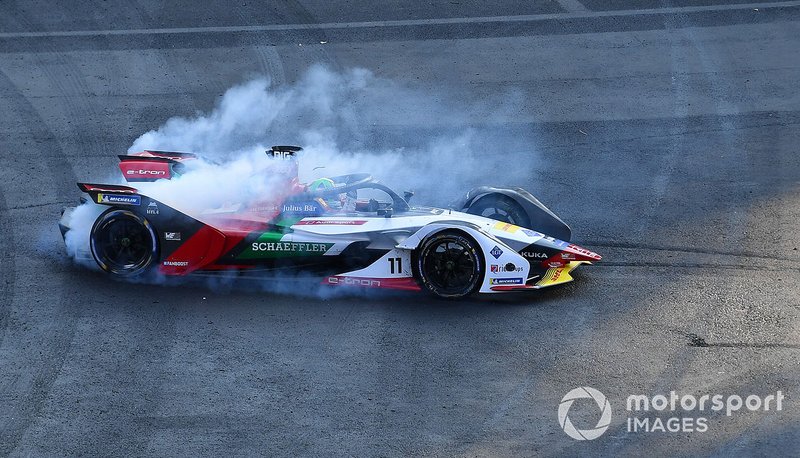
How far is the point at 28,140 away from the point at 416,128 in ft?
17.7

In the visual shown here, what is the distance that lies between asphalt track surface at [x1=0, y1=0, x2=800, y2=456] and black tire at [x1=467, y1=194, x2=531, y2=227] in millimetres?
957

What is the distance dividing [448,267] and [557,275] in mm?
1165

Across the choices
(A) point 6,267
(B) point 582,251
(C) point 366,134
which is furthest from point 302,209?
(C) point 366,134

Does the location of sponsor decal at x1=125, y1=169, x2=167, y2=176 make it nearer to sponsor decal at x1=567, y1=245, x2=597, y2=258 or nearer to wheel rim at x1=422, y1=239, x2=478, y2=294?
wheel rim at x1=422, y1=239, x2=478, y2=294

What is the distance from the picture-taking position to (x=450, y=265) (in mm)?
10555

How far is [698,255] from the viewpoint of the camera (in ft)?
38.2

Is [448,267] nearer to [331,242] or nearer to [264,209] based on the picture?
[331,242]

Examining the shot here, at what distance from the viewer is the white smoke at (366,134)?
13.5 metres

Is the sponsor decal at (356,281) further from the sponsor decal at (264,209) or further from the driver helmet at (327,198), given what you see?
the sponsor decal at (264,209)

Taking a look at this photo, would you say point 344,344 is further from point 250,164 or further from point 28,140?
point 28,140

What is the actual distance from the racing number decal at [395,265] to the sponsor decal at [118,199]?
→ 2642 mm

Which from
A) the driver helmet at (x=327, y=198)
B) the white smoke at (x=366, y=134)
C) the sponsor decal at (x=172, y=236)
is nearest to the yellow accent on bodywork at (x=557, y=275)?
the driver helmet at (x=327, y=198)

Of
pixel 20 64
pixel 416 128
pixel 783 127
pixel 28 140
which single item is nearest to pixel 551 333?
pixel 416 128

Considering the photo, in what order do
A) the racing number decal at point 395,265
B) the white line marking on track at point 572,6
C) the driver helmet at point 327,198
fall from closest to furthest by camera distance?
1. the racing number decal at point 395,265
2. the driver helmet at point 327,198
3. the white line marking on track at point 572,6
